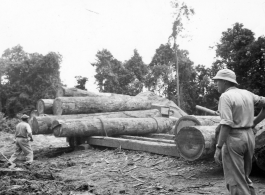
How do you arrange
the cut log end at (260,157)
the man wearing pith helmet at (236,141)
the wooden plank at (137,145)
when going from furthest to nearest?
1. the wooden plank at (137,145)
2. the cut log end at (260,157)
3. the man wearing pith helmet at (236,141)

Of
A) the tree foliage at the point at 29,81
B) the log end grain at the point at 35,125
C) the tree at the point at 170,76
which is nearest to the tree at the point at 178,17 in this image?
the tree at the point at 170,76

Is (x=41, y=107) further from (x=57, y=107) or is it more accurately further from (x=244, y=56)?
(x=244, y=56)

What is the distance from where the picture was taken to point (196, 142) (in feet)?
17.7

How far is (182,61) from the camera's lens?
2819 cm

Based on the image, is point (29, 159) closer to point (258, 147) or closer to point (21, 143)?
point (21, 143)

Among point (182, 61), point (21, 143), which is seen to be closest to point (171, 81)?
point (182, 61)

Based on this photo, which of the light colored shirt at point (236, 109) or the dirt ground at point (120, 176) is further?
the dirt ground at point (120, 176)

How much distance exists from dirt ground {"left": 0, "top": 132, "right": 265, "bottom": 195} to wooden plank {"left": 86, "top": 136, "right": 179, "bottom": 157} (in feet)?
0.41

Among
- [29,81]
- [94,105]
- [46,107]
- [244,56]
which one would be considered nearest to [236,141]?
[94,105]

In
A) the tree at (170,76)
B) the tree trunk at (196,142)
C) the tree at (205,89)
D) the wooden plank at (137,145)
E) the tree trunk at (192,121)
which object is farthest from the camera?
the tree at (170,76)

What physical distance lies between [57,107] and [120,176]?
17.1 feet

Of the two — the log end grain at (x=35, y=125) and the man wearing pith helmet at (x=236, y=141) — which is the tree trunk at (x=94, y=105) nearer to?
the log end grain at (x=35, y=125)

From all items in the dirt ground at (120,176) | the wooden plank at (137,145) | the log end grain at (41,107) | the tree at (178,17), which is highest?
→ the tree at (178,17)

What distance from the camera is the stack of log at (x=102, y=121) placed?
8625 mm
